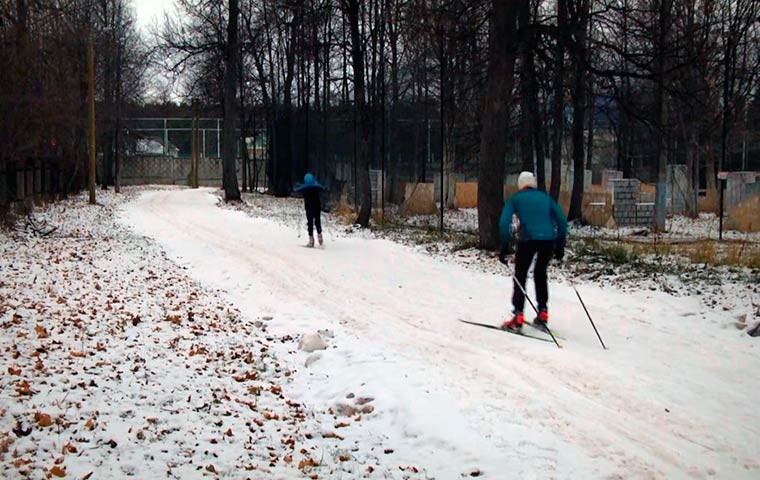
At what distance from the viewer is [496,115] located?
17.0 metres

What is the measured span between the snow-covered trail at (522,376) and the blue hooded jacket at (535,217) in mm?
1202

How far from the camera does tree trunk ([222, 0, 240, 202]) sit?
35.4 meters

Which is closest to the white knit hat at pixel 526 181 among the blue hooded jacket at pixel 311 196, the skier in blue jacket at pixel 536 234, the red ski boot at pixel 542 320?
the skier in blue jacket at pixel 536 234

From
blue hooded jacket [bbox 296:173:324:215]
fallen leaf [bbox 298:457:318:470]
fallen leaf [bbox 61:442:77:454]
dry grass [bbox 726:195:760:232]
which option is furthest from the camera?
dry grass [bbox 726:195:760:232]

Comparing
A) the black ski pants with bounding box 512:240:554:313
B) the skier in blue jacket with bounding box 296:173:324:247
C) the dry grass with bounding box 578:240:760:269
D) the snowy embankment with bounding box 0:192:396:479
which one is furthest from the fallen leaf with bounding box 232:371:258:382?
the skier in blue jacket with bounding box 296:173:324:247

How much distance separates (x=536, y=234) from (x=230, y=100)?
2960cm

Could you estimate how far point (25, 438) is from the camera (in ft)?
17.8

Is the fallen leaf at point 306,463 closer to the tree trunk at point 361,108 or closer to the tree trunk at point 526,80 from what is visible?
the tree trunk at point 526,80

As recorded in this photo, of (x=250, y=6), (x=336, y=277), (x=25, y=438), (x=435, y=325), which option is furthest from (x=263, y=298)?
(x=250, y=6)

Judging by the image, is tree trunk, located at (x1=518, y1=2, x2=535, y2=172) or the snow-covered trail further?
tree trunk, located at (x1=518, y1=2, x2=535, y2=172)

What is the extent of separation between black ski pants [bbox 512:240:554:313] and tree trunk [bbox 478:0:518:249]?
734cm

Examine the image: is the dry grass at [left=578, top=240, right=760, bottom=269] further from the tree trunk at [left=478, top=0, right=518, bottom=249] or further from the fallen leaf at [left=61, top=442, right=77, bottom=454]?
the fallen leaf at [left=61, top=442, right=77, bottom=454]

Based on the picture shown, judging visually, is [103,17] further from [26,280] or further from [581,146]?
[26,280]

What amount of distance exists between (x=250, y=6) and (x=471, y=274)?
3185 cm
